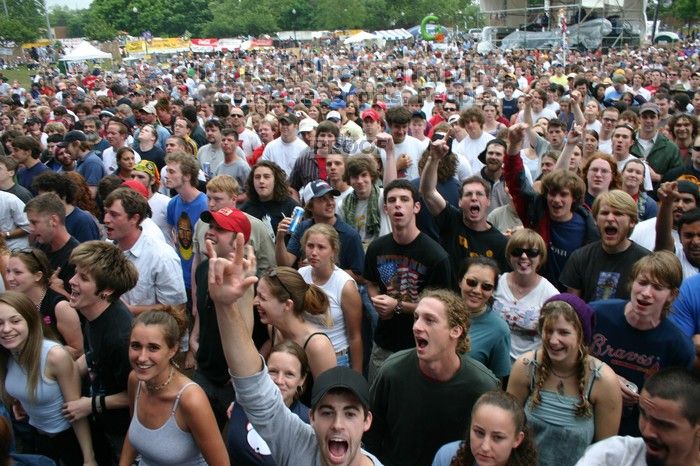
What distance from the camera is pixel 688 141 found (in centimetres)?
800

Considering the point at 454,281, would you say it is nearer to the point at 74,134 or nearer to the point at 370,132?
the point at 370,132

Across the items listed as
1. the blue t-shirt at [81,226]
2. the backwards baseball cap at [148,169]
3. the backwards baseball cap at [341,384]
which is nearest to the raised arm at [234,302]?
the backwards baseball cap at [341,384]

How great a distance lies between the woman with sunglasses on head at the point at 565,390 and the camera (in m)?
3.05

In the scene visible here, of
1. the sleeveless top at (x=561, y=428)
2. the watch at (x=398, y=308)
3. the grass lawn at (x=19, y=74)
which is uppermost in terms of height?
the grass lawn at (x=19, y=74)

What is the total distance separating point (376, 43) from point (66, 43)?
37485 millimetres

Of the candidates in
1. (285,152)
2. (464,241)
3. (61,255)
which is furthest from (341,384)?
(285,152)

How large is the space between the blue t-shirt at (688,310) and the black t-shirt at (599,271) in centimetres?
38

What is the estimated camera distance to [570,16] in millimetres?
40000

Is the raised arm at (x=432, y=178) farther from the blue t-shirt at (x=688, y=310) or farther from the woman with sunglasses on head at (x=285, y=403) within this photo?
the woman with sunglasses on head at (x=285, y=403)

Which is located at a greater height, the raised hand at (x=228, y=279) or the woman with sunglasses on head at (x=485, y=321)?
the raised hand at (x=228, y=279)

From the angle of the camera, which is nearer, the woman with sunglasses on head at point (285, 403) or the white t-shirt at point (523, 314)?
the woman with sunglasses on head at point (285, 403)

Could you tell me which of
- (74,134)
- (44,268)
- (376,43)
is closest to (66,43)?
(376,43)

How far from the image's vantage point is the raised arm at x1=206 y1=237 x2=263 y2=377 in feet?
7.38

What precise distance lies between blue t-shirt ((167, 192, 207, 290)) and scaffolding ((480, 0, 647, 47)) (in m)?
34.2
